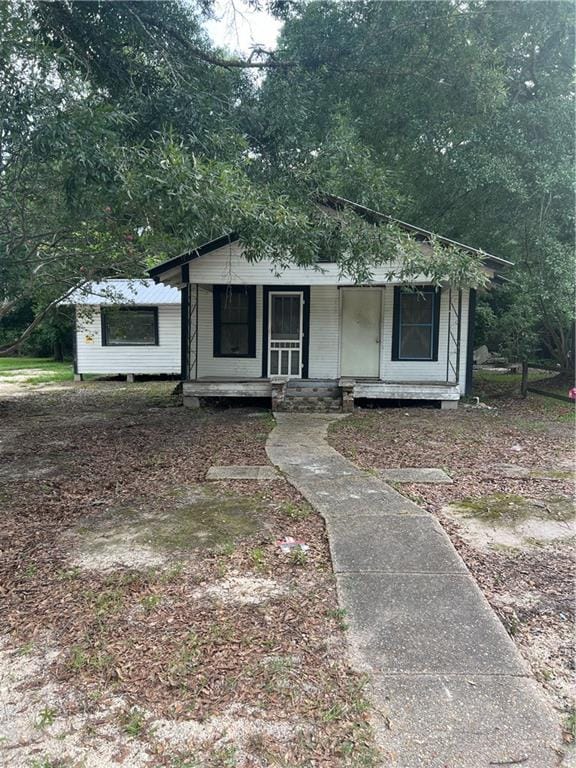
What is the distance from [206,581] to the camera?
3109mm

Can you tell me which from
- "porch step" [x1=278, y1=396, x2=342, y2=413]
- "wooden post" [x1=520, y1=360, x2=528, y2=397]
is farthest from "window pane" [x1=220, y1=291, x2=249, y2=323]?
"wooden post" [x1=520, y1=360, x2=528, y2=397]

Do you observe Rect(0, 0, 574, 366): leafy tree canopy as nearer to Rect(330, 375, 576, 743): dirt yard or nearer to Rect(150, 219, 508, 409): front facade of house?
Rect(150, 219, 508, 409): front facade of house

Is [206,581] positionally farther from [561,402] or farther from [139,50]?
[561,402]

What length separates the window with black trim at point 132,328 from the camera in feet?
52.9

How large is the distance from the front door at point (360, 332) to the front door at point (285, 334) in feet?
3.29

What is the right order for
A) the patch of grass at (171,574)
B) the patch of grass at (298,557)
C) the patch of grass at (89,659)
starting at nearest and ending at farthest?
the patch of grass at (89,659), the patch of grass at (171,574), the patch of grass at (298,557)

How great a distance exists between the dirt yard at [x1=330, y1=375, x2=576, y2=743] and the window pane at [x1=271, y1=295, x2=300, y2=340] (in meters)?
2.67

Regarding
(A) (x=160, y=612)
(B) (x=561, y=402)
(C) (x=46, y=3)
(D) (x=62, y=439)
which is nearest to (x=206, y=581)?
(A) (x=160, y=612)

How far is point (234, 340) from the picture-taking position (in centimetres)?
1142

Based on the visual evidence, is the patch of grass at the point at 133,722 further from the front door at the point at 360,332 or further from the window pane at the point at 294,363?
the front door at the point at 360,332

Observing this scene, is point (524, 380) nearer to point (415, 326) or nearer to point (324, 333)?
point (415, 326)

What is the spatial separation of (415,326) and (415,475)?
20.3ft

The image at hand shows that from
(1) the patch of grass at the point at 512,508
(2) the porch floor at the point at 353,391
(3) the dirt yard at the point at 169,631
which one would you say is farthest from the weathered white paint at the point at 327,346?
(1) the patch of grass at the point at 512,508

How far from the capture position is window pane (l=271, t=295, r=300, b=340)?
11.4 meters
